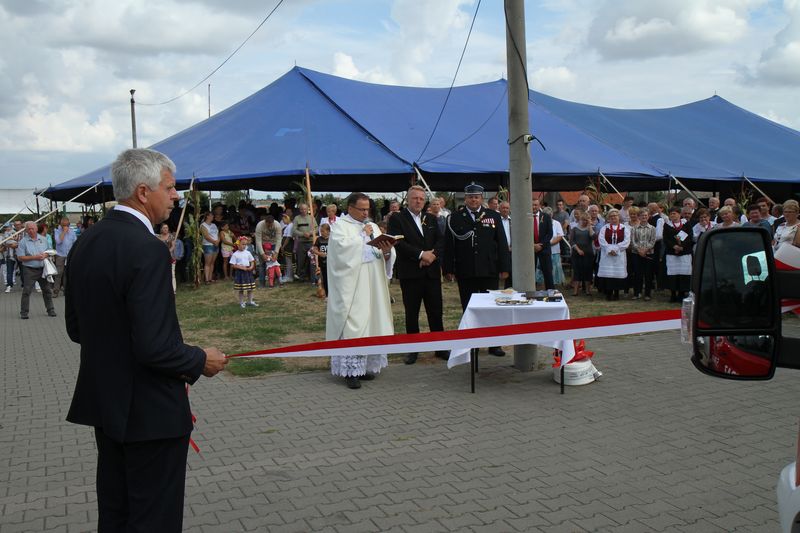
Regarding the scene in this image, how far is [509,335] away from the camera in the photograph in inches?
166

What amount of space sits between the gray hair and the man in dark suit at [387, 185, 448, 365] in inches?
224

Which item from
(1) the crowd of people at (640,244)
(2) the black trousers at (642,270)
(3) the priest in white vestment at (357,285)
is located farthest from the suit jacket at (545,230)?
(3) the priest in white vestment at (357,285)

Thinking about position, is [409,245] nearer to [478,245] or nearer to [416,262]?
[416,262]

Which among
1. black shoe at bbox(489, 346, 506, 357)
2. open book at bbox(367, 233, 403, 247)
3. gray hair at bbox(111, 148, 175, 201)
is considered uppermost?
gray hair at bbox(111, 148, 175, 201)

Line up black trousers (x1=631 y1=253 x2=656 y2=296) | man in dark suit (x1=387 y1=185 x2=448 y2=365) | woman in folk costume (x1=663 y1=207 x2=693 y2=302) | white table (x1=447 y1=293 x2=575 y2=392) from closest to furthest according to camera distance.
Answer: white table (x1=447 y1=293 x2=575 y2=392) → man in dark suit (x1=387 y1=185 x2=448 y2=365) → woman in folk costume (x1=663 y1=207 x2=693 y2=302) → black trousers (x1=631 y1=253 x2=656 y2=296)

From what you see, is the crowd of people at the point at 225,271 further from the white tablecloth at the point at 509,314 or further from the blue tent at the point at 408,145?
the blue tent at the point at 408,145

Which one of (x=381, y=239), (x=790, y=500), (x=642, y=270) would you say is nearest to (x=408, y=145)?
(x=642, y=270)

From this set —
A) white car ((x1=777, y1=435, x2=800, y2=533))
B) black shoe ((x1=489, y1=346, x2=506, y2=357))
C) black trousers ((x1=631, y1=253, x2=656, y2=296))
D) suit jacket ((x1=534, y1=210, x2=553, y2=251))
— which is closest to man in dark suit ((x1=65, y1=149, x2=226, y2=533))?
white car ((x1=777, y1=435, x2=800, y2=533))

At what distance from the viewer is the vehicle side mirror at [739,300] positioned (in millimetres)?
1956

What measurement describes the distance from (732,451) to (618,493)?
1324mm

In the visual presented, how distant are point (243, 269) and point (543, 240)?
5.81 meters

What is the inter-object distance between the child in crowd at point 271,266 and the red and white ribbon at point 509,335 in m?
12.6

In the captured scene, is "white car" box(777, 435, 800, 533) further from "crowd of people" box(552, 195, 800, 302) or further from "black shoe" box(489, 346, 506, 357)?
"crowd of people" box(552, 195, 800, 302)

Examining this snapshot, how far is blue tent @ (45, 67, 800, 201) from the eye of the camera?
1803 centimetres
